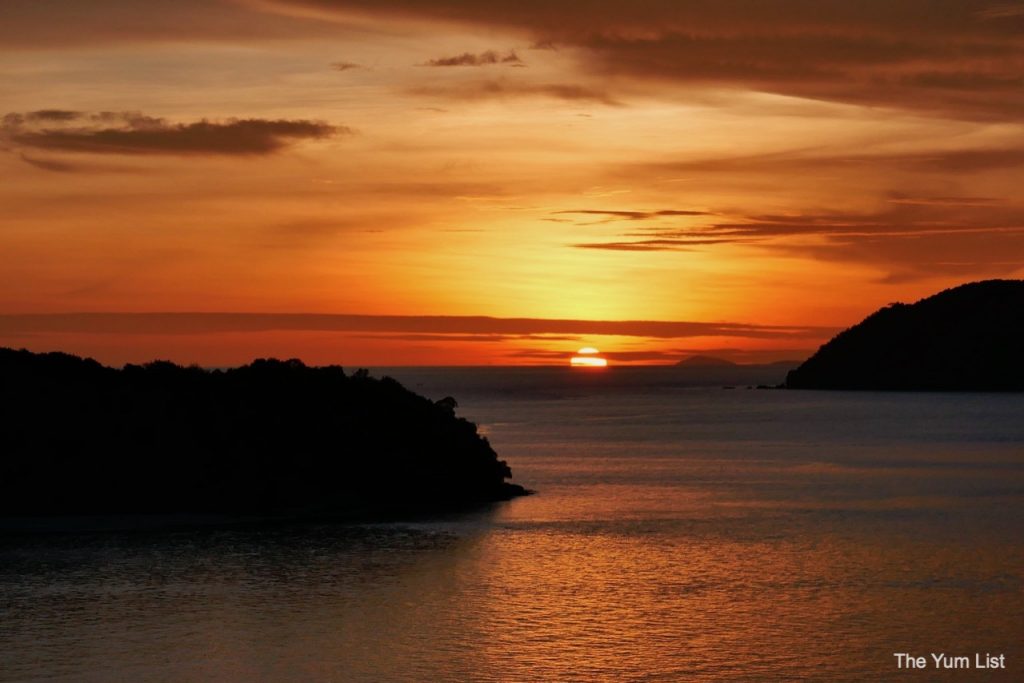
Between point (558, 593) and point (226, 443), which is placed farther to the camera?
point (226, 443)

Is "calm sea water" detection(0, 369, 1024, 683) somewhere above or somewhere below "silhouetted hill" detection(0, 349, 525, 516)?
A: below

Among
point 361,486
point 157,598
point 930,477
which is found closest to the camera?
point 157,598

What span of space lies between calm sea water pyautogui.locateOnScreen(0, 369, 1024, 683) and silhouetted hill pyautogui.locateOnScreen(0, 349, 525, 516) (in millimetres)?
4658

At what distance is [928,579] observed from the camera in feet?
147

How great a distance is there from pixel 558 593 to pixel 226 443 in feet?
96.5

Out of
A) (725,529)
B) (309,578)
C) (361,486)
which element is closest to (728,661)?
(309,578)

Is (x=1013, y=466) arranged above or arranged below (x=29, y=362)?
below

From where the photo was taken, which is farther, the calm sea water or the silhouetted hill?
the silhouetted hill

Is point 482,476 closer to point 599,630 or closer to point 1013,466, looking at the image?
point 599,630

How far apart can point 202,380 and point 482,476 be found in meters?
17.3

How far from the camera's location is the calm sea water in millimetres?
33062

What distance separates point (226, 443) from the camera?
6656 centimetres

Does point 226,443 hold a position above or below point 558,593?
above

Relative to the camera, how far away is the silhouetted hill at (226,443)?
6259cm
